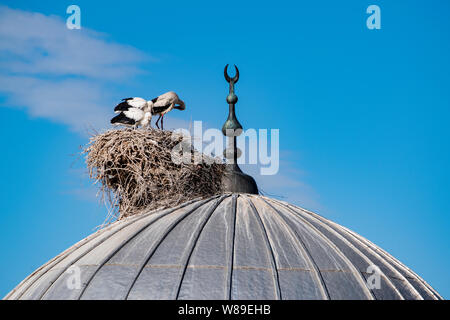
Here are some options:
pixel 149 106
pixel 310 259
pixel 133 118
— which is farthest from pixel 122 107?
pixel 310 259

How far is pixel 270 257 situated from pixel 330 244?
149cm

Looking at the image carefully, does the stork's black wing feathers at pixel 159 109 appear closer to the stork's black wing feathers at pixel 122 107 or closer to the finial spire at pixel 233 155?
the stork's black wing feathers at pixel 122 107

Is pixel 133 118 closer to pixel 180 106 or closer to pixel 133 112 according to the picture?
pixel 133 112

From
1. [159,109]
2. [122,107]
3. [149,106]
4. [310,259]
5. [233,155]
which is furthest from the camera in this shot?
[233,155]

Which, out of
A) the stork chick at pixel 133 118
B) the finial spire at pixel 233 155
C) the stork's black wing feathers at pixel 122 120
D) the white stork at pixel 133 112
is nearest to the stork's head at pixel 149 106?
the white stork at pixel 133 112

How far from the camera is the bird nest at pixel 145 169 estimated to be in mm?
12508

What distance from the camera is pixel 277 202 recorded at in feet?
45.1

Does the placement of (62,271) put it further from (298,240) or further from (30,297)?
(298,240)

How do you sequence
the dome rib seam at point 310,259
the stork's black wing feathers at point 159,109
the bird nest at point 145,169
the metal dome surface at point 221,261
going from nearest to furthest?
the metal dome surface at point 221,261 < the dome rib seam at point 310,259 < the bird nest at point 145,169 < the stork's black wing feathers at point 159,109

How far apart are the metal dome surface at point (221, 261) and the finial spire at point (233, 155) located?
99cm

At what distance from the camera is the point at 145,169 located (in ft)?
41.1

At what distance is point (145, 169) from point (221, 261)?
102 inches

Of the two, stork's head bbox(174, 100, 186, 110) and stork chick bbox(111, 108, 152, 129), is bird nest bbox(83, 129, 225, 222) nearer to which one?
stork chick bbox(111, 108, 152, 129)

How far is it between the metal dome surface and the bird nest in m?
0.33
